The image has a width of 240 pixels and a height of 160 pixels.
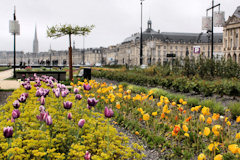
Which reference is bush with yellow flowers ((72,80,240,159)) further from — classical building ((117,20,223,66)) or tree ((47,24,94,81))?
classical building ((117,20,223,66))

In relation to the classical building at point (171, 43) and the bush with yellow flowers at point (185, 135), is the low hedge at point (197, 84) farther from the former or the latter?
the classical building at point (171, 43)

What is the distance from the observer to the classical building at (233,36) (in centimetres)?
7175

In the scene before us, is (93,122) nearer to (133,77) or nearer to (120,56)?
(133,77)

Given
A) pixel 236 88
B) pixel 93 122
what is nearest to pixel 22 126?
pixel 93 122

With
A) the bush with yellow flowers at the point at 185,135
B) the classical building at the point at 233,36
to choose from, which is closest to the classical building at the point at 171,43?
the classical building at the point at 233,36

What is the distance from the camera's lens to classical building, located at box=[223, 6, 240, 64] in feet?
235

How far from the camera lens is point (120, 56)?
495 feet

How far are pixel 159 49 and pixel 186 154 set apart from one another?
11511 cm

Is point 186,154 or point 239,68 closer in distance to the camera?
point 186,154

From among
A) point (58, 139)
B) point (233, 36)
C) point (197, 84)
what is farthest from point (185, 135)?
point (233, 36)

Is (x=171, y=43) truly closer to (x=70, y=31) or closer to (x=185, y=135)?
(x=70, y=31)

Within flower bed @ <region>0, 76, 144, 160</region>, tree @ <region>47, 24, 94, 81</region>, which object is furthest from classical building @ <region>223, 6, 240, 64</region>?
flower bed @ <region>0, 76, 144, 160</region>

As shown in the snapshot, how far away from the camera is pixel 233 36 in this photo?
7394 cm

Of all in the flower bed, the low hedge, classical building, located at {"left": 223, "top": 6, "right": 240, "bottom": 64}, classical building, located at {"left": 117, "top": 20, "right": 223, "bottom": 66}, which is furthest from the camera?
classical building, located at {"left": 117, "top": 20, "right": 223, "bottom": 66}
